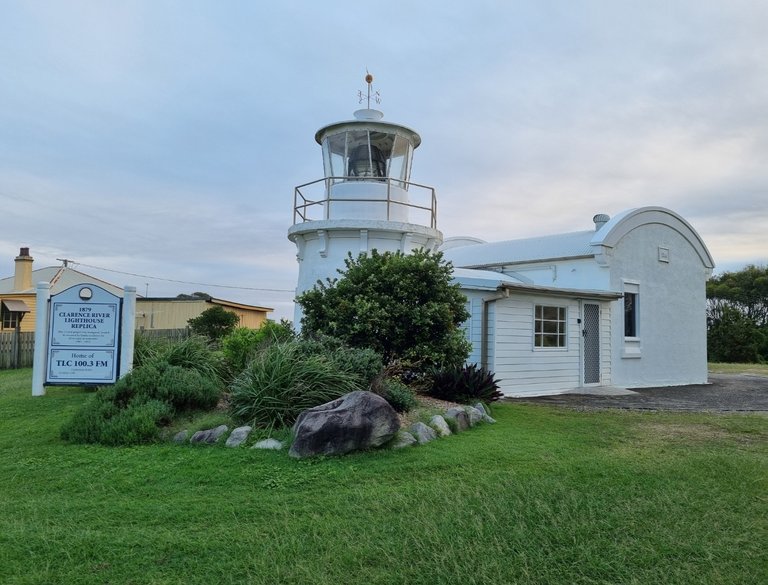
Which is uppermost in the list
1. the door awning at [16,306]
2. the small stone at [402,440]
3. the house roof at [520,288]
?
the house roof at [520,288]

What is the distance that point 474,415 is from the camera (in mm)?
8430

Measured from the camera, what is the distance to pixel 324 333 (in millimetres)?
10336

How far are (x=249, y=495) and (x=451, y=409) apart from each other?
3.75 meters

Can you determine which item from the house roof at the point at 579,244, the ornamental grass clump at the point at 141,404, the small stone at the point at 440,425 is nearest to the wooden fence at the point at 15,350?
the house roof at the point at 579,244

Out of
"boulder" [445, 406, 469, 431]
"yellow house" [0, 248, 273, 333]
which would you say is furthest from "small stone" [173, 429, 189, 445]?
"yellow house" [0, 248, 273, 333]

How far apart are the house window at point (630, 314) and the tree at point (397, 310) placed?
8292mm

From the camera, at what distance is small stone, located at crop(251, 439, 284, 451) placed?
6.62m

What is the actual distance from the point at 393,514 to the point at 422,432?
2.50 m

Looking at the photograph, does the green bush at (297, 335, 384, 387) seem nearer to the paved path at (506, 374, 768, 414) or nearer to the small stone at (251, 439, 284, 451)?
the small stone at (251, 439, 284, 451)

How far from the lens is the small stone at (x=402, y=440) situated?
6.73 metres

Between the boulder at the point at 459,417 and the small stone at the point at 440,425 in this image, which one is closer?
the small stone at the point at 440,425

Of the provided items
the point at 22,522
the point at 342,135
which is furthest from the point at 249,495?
the point at 342,135

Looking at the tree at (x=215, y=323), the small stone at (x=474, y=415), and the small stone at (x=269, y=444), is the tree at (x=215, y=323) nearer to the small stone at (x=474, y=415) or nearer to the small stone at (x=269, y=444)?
the small stone at (x=474, y=415)

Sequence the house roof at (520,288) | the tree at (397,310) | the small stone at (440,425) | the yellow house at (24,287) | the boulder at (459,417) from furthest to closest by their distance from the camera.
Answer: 1. the yellow house at (24,287)
2. the house roof at (520,288)
3. the tree at (397,310)
4. the boulder at (459,417)
5. the small stone at (440,425)
